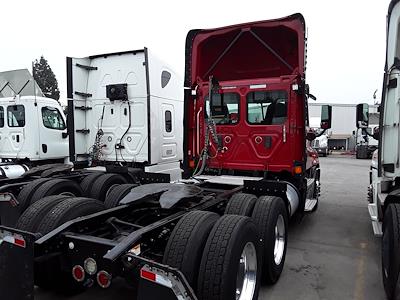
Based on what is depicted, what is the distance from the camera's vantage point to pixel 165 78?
26.1ft

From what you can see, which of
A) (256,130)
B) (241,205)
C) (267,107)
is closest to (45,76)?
(256,130)

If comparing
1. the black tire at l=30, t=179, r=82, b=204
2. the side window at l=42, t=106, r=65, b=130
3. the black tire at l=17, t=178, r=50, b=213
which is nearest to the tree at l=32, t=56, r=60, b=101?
the side window at l=42, t=106, r=65, b=130

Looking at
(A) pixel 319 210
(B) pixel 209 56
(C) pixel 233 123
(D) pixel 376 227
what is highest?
(B) pixel 209 56

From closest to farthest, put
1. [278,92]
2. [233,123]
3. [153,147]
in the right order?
[278,92] → [233,123] → [153,147]

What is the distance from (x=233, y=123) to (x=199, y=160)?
0.93 meters

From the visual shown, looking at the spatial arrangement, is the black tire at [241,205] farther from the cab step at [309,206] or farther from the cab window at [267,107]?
the cab step at [309,206]

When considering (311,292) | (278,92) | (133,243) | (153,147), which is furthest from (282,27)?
(133,243)

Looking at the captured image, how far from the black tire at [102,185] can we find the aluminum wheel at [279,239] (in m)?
2.97

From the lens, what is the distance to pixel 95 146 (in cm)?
784

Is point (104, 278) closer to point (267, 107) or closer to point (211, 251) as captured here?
point (211, 251)

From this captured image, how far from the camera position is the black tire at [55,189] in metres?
4.73

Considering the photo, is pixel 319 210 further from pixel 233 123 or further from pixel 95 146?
pixel 95 146

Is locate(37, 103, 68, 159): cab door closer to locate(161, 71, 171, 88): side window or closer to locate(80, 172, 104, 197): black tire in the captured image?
locate(161, 71, 171, 88): side window

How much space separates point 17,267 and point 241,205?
2364 mm
